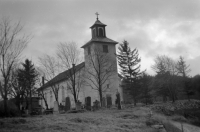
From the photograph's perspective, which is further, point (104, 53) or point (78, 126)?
point (104, 53)

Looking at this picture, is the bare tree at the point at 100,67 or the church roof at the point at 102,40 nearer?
the bare tree at the point at 100,67

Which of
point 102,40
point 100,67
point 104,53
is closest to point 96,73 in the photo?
point 100,67

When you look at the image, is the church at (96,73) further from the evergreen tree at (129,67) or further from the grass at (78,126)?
the grass at (78,126)

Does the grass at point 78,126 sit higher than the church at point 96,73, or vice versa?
the church at point 96,73

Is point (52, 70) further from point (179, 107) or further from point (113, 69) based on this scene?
point (179, 107)

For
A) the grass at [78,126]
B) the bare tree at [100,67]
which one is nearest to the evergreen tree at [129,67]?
the bare tree at [100,67]

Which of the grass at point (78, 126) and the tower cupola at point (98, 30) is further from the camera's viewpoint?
the tower cupola at point (98, 30)

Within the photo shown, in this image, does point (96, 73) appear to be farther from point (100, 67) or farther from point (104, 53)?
point (104, 53)

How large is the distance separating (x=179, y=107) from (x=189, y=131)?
31.7ft

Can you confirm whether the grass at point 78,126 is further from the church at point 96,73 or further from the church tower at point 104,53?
the church tower at point 104,53

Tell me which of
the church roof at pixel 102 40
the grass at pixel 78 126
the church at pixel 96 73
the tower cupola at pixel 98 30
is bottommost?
the grass at pixel 78 126

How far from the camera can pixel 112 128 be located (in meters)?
13.7

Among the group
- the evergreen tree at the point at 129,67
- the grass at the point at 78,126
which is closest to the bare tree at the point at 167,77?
the evergreen tree at the point at 129,67

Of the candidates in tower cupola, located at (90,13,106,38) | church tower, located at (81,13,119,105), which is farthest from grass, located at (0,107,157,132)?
tower cupola, located at (90,13,106,38)
